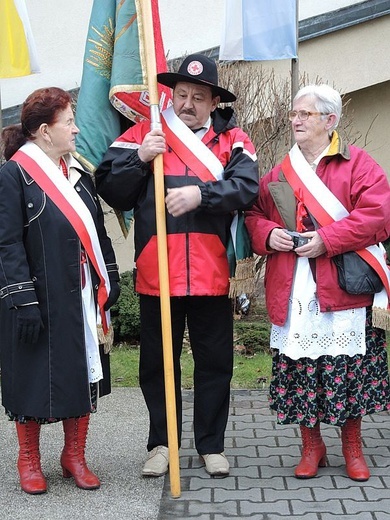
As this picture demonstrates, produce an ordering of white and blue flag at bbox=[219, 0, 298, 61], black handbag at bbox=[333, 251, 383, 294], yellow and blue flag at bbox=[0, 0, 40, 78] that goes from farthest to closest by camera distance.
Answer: white and blue flag at bbox=[219, 0, 298, 61] < yellow and blue flag at bbox=[0, 0, 40, 78] < black handbag at bbox=[333, 251, 383, 294]

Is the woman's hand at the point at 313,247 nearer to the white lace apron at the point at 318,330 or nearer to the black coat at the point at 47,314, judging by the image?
the white lace apron at the point at 318,330

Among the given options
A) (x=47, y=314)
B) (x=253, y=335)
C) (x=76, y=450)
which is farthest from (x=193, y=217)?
(x=253, y=335)

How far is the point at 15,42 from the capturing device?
6445 mm

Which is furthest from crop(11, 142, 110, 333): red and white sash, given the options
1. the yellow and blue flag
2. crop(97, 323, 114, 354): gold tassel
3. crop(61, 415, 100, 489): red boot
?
the yellow and blue flag

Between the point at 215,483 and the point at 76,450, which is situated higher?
the point at 76,450

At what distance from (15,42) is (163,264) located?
115 inches

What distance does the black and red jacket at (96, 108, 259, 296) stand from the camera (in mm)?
4352

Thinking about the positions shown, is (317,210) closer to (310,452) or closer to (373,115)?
(310,452)

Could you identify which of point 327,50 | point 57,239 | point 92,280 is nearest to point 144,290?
point 92,280

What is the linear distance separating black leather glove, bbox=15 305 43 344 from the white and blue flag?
3.59 meters

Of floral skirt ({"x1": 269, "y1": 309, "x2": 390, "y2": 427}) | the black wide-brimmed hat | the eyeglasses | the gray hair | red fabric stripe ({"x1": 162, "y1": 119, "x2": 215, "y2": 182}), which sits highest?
the black wide-brimmed hat

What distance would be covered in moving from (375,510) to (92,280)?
1722 millimetres

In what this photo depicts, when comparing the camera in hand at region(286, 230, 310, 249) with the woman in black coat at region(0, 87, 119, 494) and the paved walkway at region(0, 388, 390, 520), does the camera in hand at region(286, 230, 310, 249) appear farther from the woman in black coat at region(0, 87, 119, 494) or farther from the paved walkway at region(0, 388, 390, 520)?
the paved walkway at region(0, 388, 390, 520)

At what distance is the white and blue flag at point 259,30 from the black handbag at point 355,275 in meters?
3.06
